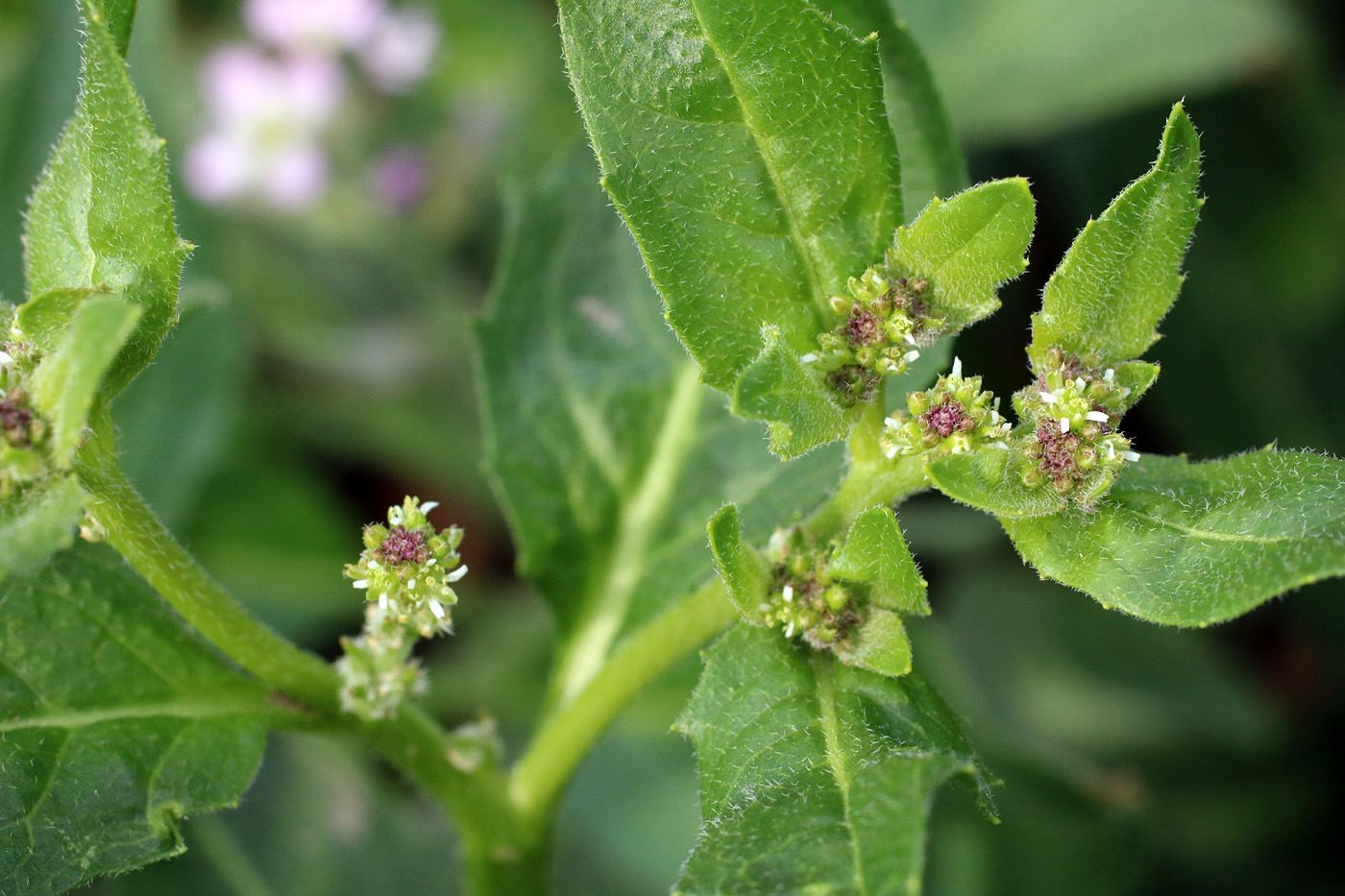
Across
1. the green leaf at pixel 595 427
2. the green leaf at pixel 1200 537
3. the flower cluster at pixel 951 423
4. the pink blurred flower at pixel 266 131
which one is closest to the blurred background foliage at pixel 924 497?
the pink blurred flower at pixel 266 131

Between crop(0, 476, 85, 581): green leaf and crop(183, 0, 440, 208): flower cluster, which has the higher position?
crop(183, 0, 440, 208): flower cluster

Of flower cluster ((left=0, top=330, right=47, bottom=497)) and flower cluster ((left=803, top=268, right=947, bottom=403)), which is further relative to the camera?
flower cluster ((left=803, top=268, right=947, bottom=403))

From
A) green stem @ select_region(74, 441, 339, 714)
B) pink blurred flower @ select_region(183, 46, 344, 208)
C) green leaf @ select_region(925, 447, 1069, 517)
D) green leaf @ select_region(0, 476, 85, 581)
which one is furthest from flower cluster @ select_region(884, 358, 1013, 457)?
pink blurred flower @ select_region(183, 46, 344, 208)

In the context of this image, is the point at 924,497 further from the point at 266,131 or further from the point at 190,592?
the point at 190,592

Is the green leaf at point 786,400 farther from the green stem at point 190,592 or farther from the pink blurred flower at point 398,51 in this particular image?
the pink blurred flower at point 398,51

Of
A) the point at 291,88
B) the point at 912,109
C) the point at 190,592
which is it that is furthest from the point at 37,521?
the point at 291,88

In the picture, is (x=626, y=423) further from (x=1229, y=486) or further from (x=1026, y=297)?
(x=1026, y=297)

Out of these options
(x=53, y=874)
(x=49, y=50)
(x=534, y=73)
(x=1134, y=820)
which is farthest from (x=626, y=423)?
(x=534, y=73)

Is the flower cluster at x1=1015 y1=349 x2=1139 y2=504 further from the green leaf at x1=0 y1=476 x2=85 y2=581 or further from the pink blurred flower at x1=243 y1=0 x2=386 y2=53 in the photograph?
the pink blurred flower at x1=243 y1=0 x2=386 y2=53
